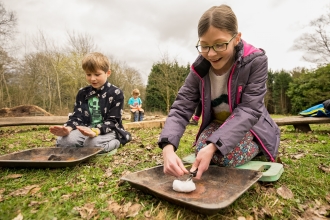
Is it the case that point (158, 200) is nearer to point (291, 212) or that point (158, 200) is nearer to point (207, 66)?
point (291, 212)

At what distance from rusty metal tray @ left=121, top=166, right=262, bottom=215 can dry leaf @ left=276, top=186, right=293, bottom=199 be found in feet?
0.87

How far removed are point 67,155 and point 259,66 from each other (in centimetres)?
230

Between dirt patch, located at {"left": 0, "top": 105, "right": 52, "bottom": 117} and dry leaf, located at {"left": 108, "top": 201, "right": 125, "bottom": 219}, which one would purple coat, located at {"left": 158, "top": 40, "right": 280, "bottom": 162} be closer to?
dry leaf, located at {"left": 108, "top": 201, "right": 125, "bottom": 219}

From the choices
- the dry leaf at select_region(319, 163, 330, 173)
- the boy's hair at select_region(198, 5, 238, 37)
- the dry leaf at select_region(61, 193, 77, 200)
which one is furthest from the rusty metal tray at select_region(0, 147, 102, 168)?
the dry leaf at select_region(319, 163, 330, 173)

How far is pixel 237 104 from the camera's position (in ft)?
7.07

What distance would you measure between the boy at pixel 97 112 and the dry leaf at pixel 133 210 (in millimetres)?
1559

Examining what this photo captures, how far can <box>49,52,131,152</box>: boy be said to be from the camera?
3.10 metres

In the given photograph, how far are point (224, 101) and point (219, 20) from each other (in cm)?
82

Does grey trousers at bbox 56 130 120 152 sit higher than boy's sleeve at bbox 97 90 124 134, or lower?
lower

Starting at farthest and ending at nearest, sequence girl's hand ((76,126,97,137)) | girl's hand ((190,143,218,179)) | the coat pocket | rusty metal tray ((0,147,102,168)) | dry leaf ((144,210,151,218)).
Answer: girl's hand ((76,126,97,137)) < rusty metal tray ((0,147,102,168)) < the coat pocket < girl's hand ((190,143,218,179)) < dry leaf ((144,210,151,218))

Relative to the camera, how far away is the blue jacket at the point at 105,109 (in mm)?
3363

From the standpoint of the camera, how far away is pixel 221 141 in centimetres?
171

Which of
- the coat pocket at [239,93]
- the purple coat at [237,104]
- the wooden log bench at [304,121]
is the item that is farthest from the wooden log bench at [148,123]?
the coat pocket at [239,93]

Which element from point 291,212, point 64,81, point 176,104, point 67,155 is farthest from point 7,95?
point 291,212
